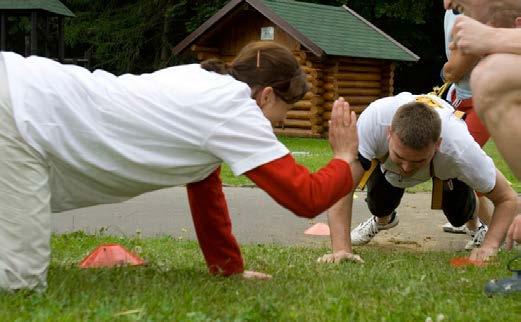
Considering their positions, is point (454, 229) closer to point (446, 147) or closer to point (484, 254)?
point (484, 254)

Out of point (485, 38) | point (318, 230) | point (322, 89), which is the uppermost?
point (485, 38)

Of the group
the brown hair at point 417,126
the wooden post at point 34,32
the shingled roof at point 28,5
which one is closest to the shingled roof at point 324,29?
the shingled roof at point 28,5

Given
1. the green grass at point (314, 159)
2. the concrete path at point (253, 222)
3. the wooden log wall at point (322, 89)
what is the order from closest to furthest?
the concrete path at point (253, 222)
the green grass at point (314, 159)
the wooden log wall at point (322, 89)

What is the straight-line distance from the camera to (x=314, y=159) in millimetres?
14492

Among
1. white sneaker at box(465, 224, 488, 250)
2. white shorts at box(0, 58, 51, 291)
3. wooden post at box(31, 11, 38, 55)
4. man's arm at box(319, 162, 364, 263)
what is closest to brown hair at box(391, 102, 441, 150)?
man's arm at box(319, 162, 364, 263)

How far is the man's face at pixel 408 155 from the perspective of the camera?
4941 mm

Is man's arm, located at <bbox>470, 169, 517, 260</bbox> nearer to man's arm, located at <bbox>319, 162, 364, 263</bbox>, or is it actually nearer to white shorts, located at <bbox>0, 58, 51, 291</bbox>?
man's arm, located at <bbox>319, 162, 364, 263</bbox>

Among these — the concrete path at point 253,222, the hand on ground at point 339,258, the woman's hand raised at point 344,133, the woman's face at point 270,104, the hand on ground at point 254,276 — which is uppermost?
the woman's face at point 270,104

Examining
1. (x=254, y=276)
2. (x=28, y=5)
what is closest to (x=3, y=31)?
(x=28, y=5)

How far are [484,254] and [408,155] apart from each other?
32.7 inches

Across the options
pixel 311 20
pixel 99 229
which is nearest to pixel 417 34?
pixel 311 20

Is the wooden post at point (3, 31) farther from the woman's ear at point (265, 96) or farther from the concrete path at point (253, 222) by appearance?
the woman's ear at point (265, 96)

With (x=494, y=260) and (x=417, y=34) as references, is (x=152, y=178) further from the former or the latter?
(x=417, y=34)

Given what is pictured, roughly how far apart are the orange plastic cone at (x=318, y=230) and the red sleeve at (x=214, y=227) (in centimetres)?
269
